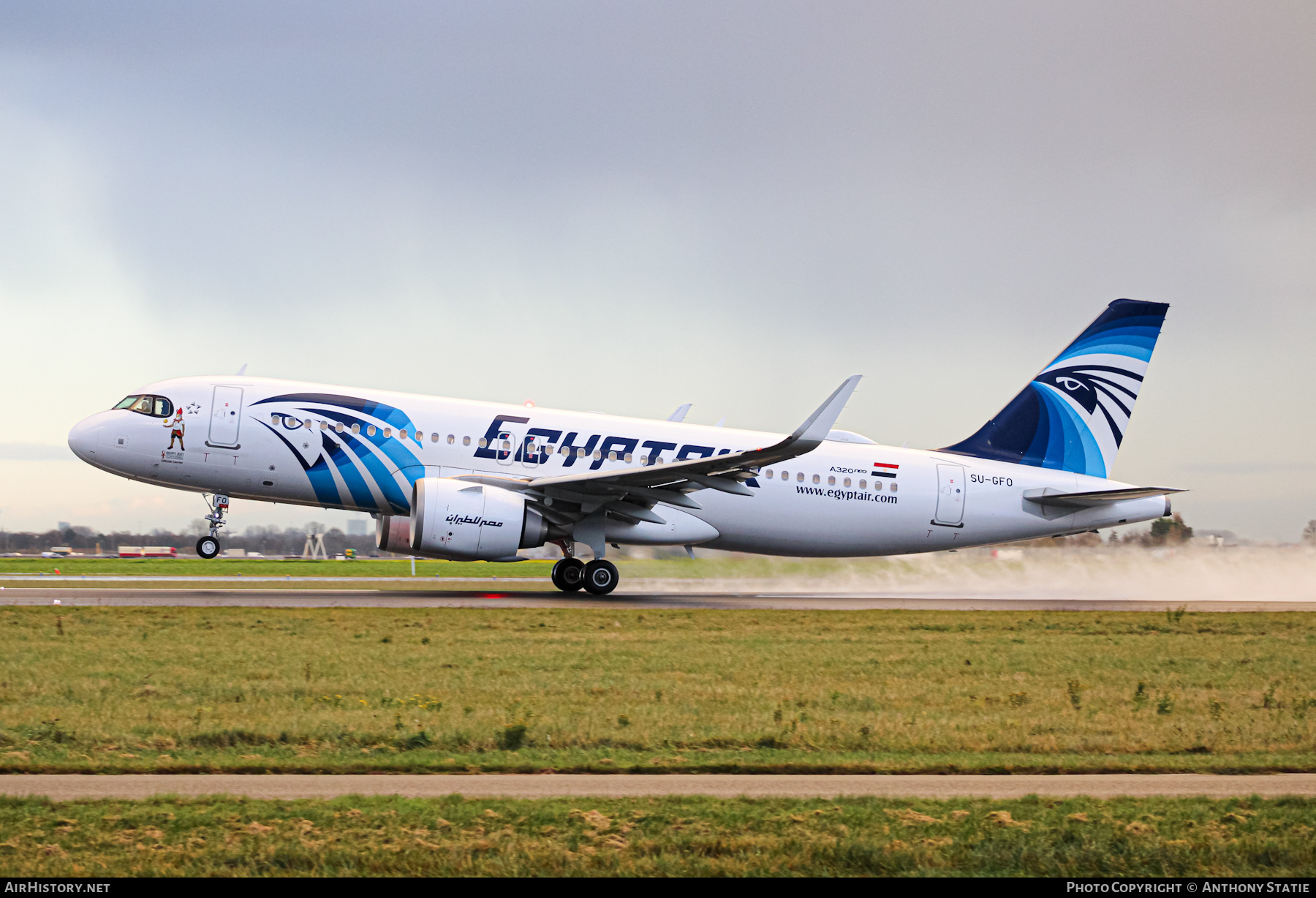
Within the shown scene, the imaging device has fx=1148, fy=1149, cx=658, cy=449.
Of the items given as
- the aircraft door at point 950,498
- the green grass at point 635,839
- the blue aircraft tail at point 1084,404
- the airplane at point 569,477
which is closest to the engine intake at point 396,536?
the airplane at point 569,477

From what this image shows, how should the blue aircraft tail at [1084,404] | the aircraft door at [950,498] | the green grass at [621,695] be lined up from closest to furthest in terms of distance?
the green grass at [621,695] → the aircraft door at [950,498] → the blue aircraft tail at [1084,404]

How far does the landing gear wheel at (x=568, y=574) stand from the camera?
89.2 ft

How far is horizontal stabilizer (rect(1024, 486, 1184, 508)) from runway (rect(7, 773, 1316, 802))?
21175mm

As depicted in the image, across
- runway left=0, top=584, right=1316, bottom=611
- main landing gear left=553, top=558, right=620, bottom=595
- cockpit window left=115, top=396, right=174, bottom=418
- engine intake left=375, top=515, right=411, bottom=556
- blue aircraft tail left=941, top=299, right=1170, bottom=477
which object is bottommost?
runway left=0, top=584, right=1316, bottom=611

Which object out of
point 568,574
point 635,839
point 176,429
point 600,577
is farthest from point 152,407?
point 635,839

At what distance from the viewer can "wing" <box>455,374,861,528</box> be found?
23203 millimetres

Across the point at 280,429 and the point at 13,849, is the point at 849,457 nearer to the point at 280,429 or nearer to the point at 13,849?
the point at 280,429

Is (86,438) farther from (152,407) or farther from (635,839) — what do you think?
(635,839)

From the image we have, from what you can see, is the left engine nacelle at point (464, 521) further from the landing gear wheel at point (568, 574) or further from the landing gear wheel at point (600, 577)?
the landing gear wheel at point (568, 574)

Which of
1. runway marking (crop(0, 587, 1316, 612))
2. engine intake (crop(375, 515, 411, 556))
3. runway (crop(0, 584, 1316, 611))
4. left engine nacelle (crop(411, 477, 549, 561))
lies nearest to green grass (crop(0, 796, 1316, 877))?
runway (crop(0, 584, 1316, 611))

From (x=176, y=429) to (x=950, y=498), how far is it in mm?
18475

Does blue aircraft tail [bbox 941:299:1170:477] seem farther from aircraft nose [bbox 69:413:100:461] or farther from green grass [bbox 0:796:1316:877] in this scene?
green grass [bbox 0:796:1316:877]

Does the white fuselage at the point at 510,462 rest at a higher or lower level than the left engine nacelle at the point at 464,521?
higher

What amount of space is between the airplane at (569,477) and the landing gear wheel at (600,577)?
52 millimetres
